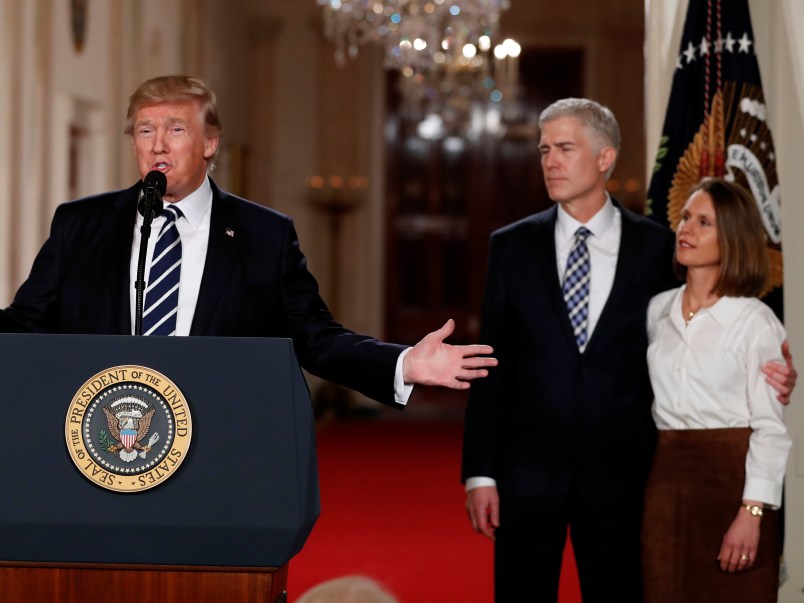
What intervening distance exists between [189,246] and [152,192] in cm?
34

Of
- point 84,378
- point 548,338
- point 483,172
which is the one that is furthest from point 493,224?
point 84,378

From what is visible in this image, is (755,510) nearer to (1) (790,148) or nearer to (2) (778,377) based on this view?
(2) (778,377)

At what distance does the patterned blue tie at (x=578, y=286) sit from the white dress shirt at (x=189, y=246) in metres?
0.98

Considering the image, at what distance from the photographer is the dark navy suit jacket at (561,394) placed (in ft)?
9.44

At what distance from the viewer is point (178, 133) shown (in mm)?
2412

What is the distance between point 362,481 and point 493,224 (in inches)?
231

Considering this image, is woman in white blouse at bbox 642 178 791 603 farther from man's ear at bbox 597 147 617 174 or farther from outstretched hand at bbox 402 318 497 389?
outstretched hand at bbox 402 318 497 389

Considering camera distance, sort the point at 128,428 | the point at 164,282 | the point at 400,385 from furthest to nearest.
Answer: the point at 164,282 → the point at 400,385 → the point at 128,428

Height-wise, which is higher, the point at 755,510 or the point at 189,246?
the point at 189,246

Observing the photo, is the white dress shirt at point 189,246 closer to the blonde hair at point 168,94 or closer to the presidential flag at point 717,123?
the blonde hair at point 168,94

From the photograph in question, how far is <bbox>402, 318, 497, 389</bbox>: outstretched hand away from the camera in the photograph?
6.92ft

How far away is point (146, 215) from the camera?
210 centimetres

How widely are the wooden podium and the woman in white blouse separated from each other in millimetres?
1263

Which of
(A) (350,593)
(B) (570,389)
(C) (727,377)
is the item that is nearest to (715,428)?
(C) (727,377)
